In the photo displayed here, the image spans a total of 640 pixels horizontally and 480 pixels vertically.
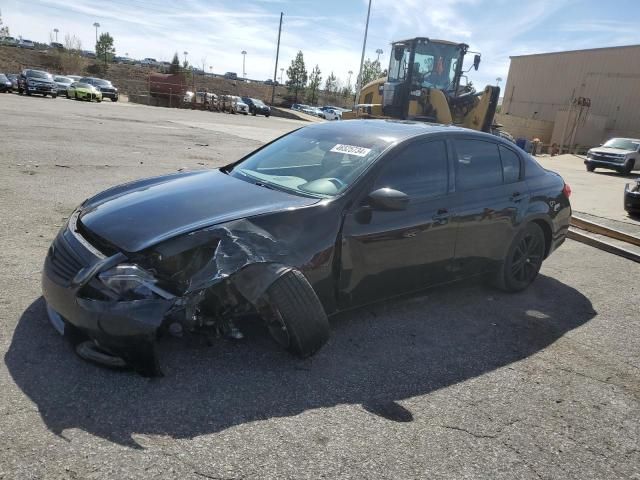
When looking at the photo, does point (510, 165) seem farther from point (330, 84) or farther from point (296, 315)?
point (330, 84)

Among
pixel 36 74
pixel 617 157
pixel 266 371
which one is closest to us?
pixel 266 371

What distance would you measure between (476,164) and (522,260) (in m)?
1.17

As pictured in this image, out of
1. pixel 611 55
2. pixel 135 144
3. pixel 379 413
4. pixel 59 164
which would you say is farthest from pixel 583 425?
pixel 611 55

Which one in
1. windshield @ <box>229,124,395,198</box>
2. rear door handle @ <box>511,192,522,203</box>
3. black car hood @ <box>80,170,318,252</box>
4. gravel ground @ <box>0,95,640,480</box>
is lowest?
gravel ground @ <box>0,95,640,480</box>

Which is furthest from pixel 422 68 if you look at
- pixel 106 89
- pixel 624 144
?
pixel 106 89

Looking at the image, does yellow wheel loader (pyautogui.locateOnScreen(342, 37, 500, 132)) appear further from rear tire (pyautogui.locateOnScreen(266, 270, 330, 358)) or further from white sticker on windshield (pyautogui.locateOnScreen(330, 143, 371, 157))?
rear tire (pyautogui.locateOnScreen(266, 270, 330, 358))

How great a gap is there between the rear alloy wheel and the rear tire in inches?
95.2

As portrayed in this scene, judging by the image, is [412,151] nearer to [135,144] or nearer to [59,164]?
[59,164]

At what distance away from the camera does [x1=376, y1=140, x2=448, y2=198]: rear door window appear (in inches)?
Result: 153

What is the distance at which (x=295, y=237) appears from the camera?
328 centimetres

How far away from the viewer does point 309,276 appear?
3.31 m

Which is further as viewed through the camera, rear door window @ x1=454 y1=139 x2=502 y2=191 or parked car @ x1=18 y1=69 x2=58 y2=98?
parked car @ x1=18 y1=69 x2=58 y2=98

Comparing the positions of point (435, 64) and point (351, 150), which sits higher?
point (435, 64)

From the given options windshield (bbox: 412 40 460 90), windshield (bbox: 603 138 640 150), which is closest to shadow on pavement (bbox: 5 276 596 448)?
windshield (bbox: 412 40 460 90)
